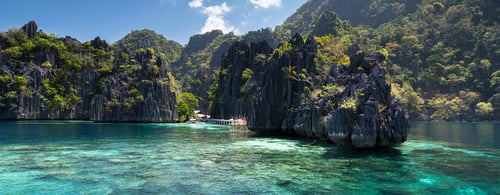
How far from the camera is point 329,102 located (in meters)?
35.8

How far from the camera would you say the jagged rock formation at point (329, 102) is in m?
29.6

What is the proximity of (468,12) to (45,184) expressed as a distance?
568 feet

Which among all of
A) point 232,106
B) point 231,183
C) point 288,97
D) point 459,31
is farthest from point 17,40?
point 459,31

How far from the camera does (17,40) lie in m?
97.6

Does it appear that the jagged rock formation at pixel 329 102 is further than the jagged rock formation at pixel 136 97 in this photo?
No

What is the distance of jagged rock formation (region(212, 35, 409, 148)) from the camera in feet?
97.2

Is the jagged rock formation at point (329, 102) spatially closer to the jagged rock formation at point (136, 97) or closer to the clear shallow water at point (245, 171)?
the clear shallow water at point (245, 171)

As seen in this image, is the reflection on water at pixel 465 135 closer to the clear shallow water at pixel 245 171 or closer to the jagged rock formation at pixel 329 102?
the clear shallow water at pixel 245 171

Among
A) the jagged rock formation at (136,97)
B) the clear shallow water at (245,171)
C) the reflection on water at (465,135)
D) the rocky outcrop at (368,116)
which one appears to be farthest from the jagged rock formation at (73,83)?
the rocky outcrop at (368,116)

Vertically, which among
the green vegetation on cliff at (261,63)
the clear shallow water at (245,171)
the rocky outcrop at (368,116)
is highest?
the green vegetation on cliff at (261,63)

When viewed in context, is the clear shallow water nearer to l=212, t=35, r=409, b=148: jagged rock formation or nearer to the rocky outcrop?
the rocky outcrop

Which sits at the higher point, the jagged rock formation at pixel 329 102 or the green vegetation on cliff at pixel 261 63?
the green vegetation on cliff at pixel 261 63

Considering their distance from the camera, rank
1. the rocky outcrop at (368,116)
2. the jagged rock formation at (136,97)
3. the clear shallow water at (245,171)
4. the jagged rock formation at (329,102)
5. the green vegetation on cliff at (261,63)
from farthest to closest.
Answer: the jagged rock formation at (136,97)
the green vegetation on cliff at (261,63)
the jagged rock formation at (329,102)
the rocky outcrop at (368,116)
the clear shallow water at (245,171)

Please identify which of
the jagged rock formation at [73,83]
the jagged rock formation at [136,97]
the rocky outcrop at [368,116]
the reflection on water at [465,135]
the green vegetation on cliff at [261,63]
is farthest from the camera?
the jagged rock formation at [136,97]
